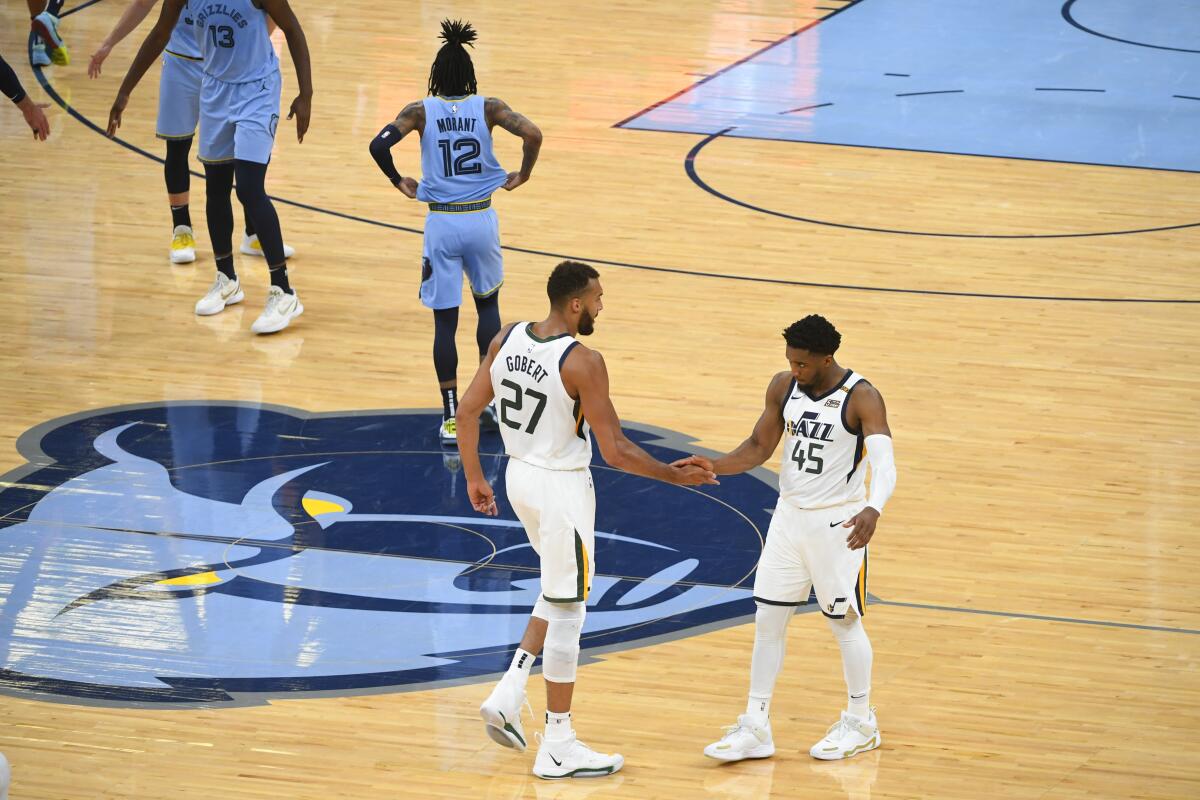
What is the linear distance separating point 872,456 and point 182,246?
6830 mm

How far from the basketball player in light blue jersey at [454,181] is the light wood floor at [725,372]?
2.84 feet

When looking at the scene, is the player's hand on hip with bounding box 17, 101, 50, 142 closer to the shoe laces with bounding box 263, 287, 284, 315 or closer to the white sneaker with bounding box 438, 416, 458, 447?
the shoe laces with bounding box 263, 287, 284, 315

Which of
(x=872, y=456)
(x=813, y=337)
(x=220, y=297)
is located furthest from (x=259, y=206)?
(x=872, y=456)

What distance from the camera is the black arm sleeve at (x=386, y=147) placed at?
8.27 metres

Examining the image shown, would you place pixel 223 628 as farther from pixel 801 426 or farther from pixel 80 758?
pixel 801 426

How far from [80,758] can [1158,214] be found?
934 cm

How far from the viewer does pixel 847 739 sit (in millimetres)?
5766

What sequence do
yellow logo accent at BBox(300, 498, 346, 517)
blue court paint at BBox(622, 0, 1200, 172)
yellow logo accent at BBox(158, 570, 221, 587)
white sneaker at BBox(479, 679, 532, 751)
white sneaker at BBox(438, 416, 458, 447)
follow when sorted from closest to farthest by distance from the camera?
white sneaker at BBox(479, 679, 532, 751) → yellow logo accent at BBox(158, 570, 221, 587) → yellow logo accent at BBox(300, 498, 346, 517) → white sneaker at BBox(438, 416, 458, 447) → blue court paint at BBox(622, 0, 1200, 172)

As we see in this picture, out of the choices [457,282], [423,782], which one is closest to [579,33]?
[457,282]

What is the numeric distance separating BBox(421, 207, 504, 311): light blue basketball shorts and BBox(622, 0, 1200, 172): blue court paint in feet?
20.7

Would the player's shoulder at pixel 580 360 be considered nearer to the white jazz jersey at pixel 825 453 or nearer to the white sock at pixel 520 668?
the white jazz jersey at pixel 825 453

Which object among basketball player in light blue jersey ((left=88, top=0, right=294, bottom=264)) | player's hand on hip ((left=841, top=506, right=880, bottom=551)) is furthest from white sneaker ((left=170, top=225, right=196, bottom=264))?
player's hand on hip ((left=841, top=506, right=880, bottom=551))

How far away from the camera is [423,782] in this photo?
18.3 ft

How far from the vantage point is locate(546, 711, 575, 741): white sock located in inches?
220
